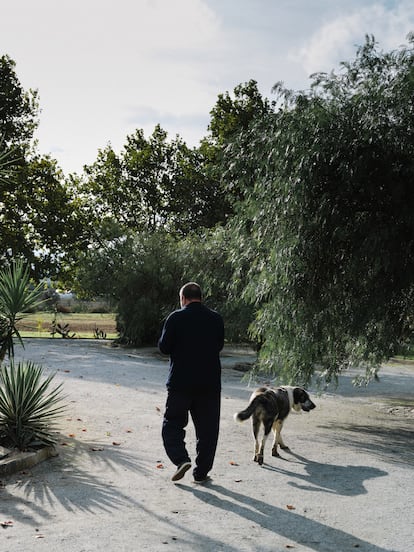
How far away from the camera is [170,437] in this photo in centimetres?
732

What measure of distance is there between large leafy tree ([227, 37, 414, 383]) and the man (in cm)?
350

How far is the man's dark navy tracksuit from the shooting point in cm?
730

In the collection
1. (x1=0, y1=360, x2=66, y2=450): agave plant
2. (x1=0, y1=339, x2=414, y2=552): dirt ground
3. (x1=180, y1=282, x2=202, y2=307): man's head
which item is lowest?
(x1=0, y1=339, x2=414, y2=552): dirt ground

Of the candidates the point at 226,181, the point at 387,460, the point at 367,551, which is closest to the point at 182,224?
the point at 226,181

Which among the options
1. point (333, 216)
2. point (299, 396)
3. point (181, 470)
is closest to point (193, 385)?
point (181, 470)

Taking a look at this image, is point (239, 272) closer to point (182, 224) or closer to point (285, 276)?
point (285, 276)

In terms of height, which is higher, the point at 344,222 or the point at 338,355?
the point at 344,222

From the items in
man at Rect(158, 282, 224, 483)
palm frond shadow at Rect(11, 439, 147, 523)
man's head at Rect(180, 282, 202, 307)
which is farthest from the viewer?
man's head at Rect(180, 282, 202, 307)

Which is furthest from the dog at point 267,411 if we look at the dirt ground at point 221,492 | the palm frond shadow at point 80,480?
the palm frond shadow at point 80,480

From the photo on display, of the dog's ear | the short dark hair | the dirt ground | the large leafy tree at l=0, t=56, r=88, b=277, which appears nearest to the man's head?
the short dark hair

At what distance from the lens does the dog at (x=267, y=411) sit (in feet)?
27.6

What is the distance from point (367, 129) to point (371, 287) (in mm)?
2551

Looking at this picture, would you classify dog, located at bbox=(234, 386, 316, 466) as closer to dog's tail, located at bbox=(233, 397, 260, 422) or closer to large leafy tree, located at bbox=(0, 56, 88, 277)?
dog's tail, located at bbox=(233, 397, 260, 422)

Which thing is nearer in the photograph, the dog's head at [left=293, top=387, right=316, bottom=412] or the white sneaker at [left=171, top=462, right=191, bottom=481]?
the white sneaker at [left=171, top=462, right=191, bottom=481]
